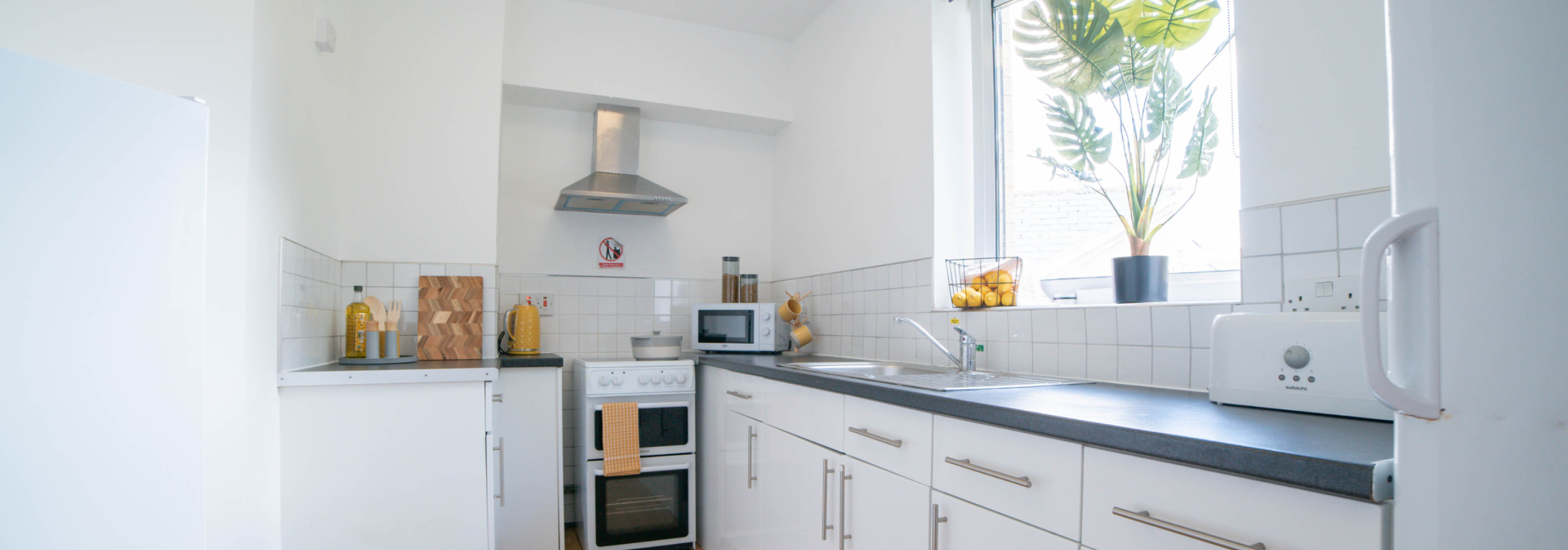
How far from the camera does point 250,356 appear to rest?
6.40 ft

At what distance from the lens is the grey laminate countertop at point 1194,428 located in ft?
2.85

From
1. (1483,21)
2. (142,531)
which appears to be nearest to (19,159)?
(142,531)

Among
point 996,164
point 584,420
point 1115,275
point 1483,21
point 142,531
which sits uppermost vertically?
point 996,164

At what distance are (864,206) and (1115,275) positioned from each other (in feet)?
4.15

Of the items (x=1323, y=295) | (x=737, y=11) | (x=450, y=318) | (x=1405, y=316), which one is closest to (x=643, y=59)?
(x=737, y=11)

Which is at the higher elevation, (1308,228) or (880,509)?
(1308,228)

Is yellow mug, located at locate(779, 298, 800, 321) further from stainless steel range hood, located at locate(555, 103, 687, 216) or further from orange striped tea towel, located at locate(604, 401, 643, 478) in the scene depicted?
orange striped tea towel, located at locate(604, 401, 643, 478)

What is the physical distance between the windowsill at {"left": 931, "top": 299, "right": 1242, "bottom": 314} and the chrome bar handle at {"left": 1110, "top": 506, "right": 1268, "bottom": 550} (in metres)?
0.72

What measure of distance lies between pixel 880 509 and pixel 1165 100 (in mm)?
1391

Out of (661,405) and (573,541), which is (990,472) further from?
(573,541)

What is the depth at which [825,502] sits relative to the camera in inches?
83.4

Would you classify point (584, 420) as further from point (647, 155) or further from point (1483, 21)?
point (1483, 21)

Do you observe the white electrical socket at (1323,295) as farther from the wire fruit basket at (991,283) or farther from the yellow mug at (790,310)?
the yellow mug at (790,310)

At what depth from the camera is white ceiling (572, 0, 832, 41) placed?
3533 mm
